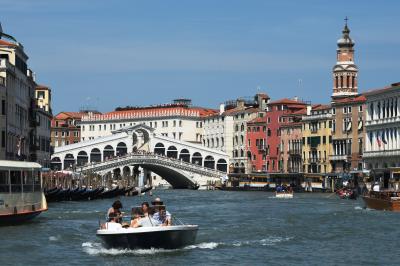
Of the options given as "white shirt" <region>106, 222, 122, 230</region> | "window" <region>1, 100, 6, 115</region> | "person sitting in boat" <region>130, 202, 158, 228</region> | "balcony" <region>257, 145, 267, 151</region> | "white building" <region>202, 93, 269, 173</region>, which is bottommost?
"white shirt" <region>106, 222, 122, 230</region>

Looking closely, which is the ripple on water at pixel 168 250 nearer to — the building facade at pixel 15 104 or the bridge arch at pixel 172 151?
the building facade at pixel 15 104

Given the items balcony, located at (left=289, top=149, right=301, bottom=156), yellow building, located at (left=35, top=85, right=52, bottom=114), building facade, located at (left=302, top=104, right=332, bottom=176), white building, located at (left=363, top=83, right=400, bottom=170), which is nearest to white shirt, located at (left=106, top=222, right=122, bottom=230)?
white building, located at (left=363, top=83, right=400, bottom=170)

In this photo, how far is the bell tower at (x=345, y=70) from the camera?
99.0m

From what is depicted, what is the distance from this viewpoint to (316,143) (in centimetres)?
9938

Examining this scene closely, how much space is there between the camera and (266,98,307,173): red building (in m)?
108

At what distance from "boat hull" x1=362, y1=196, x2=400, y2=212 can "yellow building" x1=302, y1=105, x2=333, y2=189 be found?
4524cm

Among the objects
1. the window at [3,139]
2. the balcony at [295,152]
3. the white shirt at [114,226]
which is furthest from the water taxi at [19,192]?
the balcony at [295,152]

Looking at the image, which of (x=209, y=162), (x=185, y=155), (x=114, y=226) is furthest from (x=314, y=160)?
(x=114, y=226)

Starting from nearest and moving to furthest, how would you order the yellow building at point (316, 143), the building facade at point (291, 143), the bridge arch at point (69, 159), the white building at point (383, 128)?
the white building at point (383, 128), the yellow building at point (316, 143), the building facade at point (291, 143), the bridge arch at point (69, 159)

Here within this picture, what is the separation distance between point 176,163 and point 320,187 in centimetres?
1454

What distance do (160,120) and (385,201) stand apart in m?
84.7

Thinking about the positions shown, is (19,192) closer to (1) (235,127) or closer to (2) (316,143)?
(2) (316,143)

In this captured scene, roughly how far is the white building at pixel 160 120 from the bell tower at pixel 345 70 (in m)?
28.8

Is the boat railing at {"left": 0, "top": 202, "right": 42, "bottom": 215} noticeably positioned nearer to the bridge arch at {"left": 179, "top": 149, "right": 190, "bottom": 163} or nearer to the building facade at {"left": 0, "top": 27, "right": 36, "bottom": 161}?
the building facade at {"left": 0, "top": 27, "right": 36, "bottom": 161}
